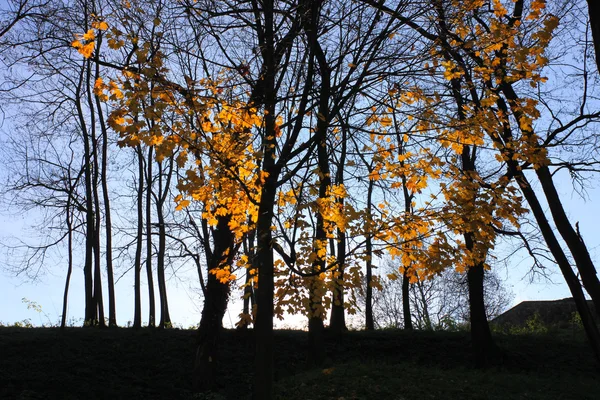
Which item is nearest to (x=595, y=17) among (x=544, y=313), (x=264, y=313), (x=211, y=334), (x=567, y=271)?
(x=264, y=313)

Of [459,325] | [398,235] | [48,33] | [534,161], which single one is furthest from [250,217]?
[459,325]

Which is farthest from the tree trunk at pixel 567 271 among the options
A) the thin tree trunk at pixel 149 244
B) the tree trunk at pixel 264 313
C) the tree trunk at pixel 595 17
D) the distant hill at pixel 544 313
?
the thin tree trunk at pixel 149 244

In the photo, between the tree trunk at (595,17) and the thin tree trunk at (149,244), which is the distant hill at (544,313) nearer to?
the thin tree trunk at (149,244)

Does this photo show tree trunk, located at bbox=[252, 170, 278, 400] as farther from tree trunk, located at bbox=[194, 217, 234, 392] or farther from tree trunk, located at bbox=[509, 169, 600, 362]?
tree trunk, located at bbox=[509, 169, 600, 362]

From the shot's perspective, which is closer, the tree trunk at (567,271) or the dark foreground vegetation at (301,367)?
the dark foreground vegetation at (301,367)

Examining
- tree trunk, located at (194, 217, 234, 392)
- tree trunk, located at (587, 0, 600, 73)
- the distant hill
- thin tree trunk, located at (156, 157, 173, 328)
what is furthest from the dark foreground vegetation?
tree trunk, located at (587, 0, 600, 73)

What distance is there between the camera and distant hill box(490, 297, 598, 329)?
20117 millimetres

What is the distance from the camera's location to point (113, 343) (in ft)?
40.2

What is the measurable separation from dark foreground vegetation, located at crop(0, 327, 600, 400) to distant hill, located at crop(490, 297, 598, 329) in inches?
215

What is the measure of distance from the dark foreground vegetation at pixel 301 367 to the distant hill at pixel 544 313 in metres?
5.47

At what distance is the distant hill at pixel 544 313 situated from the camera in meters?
20.1

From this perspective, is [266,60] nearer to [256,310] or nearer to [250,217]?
[250,217]

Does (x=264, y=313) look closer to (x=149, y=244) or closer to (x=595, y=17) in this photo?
(x=595, y=17)

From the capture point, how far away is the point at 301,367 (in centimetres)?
1178
